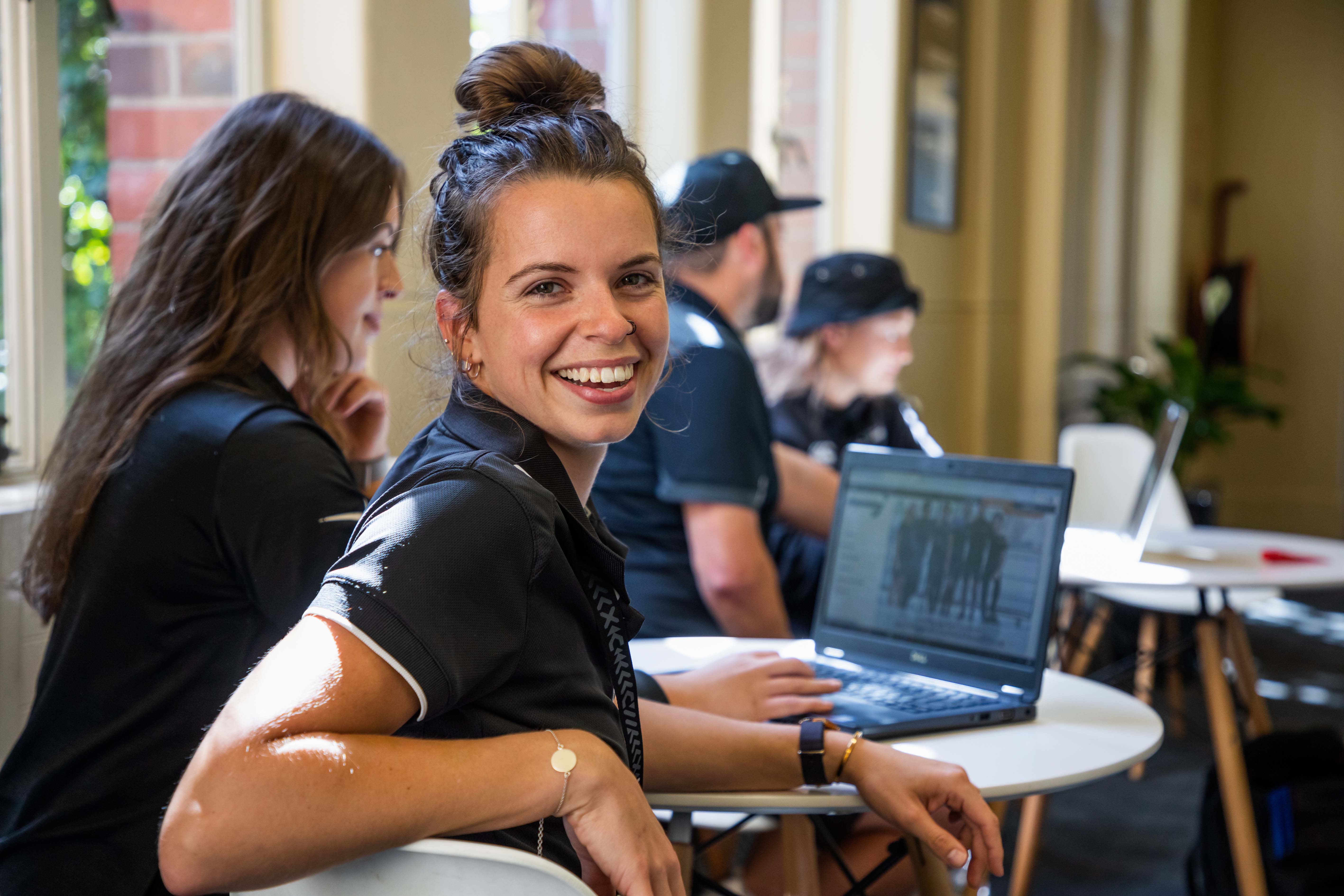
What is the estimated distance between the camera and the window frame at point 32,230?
1.78 meters

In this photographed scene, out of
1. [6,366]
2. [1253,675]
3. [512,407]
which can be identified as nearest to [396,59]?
[6,366]

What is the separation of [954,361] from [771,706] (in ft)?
13.2

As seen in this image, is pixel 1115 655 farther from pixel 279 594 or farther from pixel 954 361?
pixel 279 594

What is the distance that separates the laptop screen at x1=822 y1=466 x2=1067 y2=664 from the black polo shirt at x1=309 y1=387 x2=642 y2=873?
58 cm

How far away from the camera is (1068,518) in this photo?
4.34ft

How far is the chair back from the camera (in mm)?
3729

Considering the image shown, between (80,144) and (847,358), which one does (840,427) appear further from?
(80,144)

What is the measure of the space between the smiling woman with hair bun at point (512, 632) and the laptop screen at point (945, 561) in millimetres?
Result: 348

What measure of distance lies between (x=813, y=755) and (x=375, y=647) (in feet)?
1.70

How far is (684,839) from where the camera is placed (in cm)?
122

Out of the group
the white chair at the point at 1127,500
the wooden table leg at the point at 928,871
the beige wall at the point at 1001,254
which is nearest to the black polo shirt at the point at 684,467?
the wooden table leg at the point at 928,871

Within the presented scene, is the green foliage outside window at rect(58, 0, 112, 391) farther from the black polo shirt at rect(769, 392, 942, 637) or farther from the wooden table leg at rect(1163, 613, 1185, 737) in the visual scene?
the wooden table leg at rect(1163, 613, 1185, 737)

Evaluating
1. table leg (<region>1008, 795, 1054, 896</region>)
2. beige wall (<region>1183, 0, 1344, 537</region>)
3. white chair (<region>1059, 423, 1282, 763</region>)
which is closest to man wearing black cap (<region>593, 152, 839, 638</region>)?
table leg (<region>1008, 795, 1054, 896</region>)

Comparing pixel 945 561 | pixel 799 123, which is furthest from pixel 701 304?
pixel 799 123
